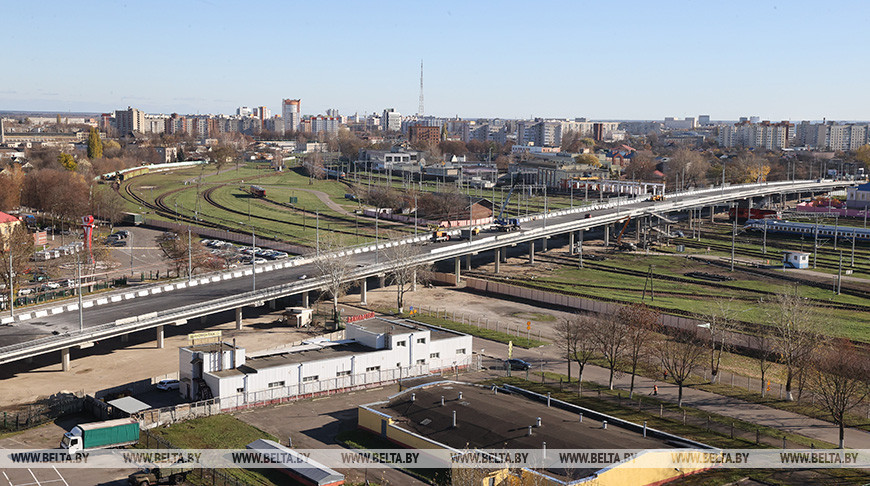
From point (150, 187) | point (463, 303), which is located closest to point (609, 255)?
point (463, 303)

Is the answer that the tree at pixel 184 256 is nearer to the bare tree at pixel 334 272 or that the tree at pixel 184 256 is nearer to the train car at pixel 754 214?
the bare tree at pixel 334 272

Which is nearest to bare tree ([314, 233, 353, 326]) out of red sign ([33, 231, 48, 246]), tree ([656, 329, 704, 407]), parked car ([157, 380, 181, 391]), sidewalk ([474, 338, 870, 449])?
sidewalk ([474, 338, 870, 449])

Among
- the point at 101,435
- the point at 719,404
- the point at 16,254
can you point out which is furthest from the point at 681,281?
the point at 16,254

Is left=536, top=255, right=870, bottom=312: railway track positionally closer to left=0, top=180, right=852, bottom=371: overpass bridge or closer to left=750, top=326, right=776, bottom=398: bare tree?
left=0, top=180, right=852, bottom=371: overpass bridge

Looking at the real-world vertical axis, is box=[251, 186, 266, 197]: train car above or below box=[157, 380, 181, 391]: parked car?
above

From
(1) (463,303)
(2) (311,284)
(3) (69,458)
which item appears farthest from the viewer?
(1) (463,303)

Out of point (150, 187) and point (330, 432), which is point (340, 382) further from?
point (150, 187)
